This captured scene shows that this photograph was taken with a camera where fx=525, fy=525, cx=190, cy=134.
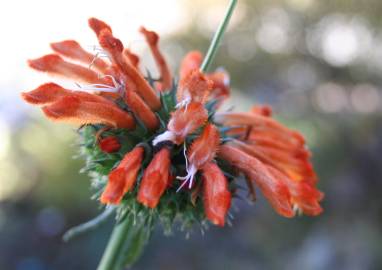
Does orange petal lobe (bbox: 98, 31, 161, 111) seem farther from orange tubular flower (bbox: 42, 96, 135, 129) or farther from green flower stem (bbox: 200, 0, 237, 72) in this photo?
green flower stem (bbox: 200, 0, 237, 72)

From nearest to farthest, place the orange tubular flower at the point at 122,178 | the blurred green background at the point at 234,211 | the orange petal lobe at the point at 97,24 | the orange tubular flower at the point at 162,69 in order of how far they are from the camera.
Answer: the orange tubular flower at the point at 122,178
the orange petal lobe at the point at 97,24
the orange tubular flower at the point at 162,69
the blurred green background at the point at 234,211

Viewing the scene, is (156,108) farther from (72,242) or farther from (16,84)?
(16,84)

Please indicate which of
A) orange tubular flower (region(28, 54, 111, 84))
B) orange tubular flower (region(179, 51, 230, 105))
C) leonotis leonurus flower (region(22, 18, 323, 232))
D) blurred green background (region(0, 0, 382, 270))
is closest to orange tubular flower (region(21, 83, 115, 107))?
leonotis leonurus flower (region(22, 18, 323, 232))

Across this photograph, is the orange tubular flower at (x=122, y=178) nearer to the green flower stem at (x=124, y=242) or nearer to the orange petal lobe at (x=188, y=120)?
the orange petal lobe at (x=188, y=120)

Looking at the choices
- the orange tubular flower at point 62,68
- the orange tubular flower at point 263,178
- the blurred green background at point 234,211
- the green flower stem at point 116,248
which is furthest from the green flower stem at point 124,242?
the blurred green background at point 234,211

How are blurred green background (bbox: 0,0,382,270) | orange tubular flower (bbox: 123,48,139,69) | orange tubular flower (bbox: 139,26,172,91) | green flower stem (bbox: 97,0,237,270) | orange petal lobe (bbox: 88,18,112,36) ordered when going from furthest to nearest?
1. blurred green background (bbox: 0,0,382,270)
2. orange tubular flower (bbox: 139,26,172,91)
3. orange tubular flower (bbox: 123,48,139,69)
4. green flower stem (bbox: 97,0,237,270)
5. orange petal lobe (bbox: 88,18,112,36)

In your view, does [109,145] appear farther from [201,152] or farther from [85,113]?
[201,152]

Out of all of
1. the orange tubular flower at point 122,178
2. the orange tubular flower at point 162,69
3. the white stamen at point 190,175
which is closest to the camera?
the orange tubular flower at point 122,178

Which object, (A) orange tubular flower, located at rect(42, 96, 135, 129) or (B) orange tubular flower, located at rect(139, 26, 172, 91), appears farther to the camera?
(B) orange tubular flower, located at rect(139, 26, 172, 91)
